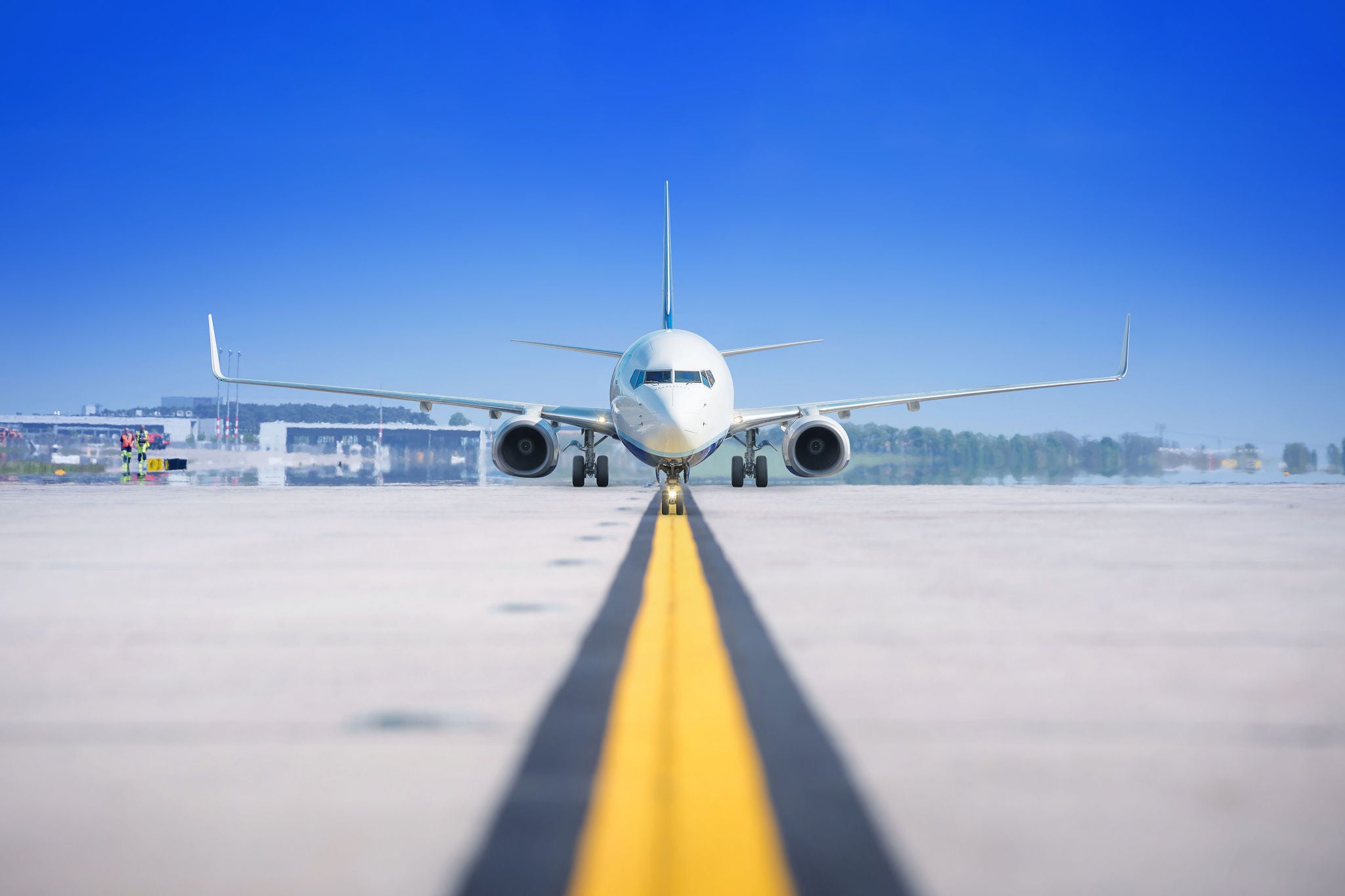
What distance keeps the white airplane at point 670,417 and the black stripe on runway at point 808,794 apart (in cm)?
858

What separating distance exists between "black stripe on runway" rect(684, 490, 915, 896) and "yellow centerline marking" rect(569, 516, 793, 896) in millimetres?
35

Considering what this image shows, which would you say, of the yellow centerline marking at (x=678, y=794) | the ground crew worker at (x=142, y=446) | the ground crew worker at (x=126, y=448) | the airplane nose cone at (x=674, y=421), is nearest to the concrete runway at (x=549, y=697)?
the yellow centerline marking at (x=678, y=794)

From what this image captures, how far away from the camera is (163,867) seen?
177 centimetres

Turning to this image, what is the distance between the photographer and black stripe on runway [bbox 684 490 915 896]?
172 centimetres

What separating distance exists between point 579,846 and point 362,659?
192cm

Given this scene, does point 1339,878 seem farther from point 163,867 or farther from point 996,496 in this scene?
point 996,496

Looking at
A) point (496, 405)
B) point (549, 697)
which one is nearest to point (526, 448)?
point (496, 405)

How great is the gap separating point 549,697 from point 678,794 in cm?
91

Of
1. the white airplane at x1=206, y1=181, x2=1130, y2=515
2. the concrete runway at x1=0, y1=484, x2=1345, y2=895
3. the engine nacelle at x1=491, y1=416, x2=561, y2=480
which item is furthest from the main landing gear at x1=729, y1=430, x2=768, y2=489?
the concrete runway at x1=0, y1=484, x2=1345, y2=895

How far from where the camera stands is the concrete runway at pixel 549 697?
1825 millimetres

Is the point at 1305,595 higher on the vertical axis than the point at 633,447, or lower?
lower

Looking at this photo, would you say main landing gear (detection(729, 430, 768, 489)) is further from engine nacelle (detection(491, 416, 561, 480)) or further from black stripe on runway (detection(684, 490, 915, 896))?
black stripe on runway (detection(684, 490, 915, 896))

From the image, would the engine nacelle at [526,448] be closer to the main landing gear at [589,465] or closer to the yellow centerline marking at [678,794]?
the main landing gear at [589,465]

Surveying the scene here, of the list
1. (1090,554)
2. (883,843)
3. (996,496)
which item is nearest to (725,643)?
(883,843)
